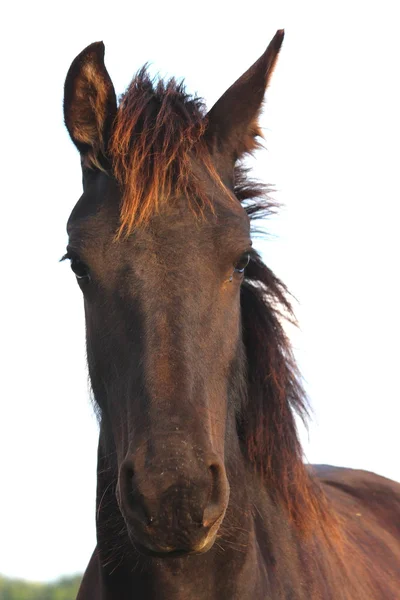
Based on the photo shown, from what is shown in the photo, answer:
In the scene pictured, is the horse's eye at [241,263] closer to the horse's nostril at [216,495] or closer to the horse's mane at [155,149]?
the horse's mane at [155,149]

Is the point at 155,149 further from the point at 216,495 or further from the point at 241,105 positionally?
the point at 216,495

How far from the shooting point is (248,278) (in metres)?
4.44

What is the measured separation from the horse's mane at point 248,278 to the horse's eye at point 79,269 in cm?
27

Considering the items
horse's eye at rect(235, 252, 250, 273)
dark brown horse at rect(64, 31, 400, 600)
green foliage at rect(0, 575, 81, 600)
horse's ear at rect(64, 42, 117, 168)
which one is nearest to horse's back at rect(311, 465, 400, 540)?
dark brown horse at rect(64, 31, 400, 600)

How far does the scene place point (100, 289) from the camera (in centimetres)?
370

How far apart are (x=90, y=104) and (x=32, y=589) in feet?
95.4

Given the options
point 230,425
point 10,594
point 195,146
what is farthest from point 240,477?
point 10,594

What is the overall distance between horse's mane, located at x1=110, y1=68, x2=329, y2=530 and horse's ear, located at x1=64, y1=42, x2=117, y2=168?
9 centimetres

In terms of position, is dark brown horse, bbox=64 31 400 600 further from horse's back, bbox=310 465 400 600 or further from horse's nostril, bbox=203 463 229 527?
horse's back, bbox=310 465 400 600

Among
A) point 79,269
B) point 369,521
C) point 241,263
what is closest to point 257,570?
point 241,263

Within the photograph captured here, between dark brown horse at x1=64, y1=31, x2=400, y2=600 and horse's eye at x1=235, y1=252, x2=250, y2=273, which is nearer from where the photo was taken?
dark brown horse at x1=64, y1=31, x2=400, y2=600

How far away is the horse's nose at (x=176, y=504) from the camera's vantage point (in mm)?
2955

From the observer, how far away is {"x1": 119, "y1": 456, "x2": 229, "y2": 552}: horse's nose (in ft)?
9.70

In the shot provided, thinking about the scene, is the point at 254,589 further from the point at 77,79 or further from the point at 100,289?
the point at 77,79
